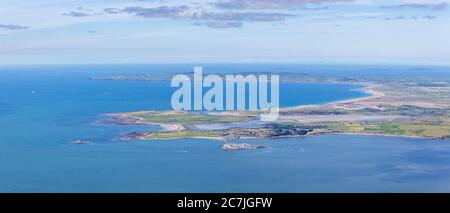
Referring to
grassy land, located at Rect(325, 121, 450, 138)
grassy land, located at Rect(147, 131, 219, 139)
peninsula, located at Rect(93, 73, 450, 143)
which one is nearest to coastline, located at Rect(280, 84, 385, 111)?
peninsula, located at Rect(93, 73, 450, 143)

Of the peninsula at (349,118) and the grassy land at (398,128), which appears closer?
the peninsula at (349,118)

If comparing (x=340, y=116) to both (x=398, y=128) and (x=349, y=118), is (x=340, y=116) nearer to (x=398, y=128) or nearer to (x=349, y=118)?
(x=349, y=118)

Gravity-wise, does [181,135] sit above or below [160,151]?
above

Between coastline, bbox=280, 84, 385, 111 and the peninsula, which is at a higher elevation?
coastline, bbox=280, 84, 385, 111

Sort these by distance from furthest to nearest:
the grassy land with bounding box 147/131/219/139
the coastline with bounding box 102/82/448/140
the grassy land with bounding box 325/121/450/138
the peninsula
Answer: the grassy land with bounding box 147/131/219/139
the coastline with bounding box 102/82/448/140
the grassy land with bounding box 325/121/450/138
the peninsula

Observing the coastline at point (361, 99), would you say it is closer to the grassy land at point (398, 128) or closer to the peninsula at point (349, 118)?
the peninsula at point (349, 118)

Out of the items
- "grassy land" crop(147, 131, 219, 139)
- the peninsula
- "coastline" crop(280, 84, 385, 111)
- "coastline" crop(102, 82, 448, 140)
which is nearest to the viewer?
the peninsula

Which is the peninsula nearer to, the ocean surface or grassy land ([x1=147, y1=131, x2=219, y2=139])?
grassy land ([x1=147, y1=131, x2=219, y2=139])

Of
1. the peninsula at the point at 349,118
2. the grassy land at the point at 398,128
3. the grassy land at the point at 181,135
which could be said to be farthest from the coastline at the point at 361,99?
the grassy land at the point at 181,135

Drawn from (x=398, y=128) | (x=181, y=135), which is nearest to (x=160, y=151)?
(x=181, y=135)

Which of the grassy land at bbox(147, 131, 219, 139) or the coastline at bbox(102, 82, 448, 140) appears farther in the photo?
the grassy land at bbox(147, 131, 219, 139)
